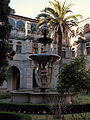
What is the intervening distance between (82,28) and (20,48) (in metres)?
15.7

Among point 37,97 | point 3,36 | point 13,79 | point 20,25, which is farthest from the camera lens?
point 13,79

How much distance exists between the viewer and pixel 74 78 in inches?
457

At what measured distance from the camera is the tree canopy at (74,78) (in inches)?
449

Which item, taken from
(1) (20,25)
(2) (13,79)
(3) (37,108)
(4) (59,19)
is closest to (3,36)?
(3) (37,108)

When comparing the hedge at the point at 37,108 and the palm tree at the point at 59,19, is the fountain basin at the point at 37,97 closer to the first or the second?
the hedge at the point at 37,108

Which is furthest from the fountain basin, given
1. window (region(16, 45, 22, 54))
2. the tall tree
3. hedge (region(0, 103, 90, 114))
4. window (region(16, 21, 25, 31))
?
window (region(16, 21, 25, 31))

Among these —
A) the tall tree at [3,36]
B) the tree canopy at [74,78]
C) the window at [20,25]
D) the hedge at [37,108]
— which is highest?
the window at [20,25]

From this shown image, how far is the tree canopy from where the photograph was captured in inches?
449

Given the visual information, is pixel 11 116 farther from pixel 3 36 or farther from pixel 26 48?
pixel 26 48

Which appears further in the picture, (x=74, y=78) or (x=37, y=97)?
(x=37, y=97)

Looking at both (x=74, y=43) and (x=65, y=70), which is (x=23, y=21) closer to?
(x=74, y=43)

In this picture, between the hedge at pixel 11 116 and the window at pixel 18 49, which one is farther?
the window at pixel 18 49

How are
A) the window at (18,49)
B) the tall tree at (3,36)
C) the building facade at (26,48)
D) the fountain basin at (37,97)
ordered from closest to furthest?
the fountain basin at (37,97)
the tall tree at (3,36)
the building facade at (26,48)
the window at (18,49)

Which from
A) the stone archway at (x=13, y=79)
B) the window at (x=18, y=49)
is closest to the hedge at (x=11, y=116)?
the window at (x=18, y=49)
